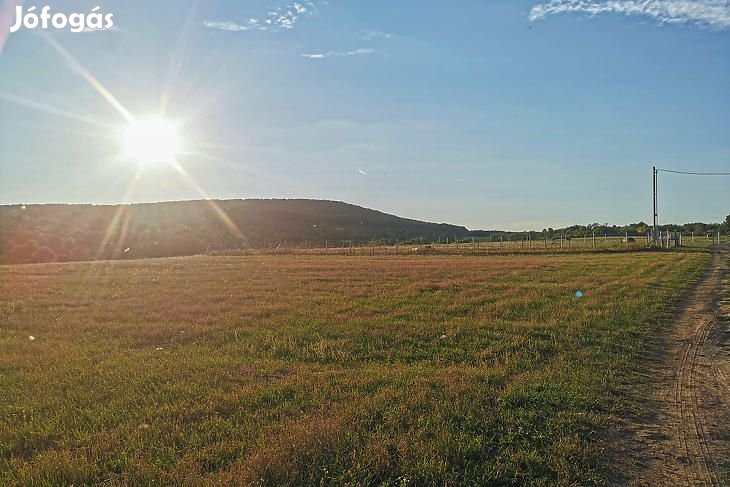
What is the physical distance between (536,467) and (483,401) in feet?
6.41

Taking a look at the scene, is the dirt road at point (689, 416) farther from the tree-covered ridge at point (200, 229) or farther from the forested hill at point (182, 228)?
the forested hill at point (182, 228)

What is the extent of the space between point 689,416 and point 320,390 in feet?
16.4

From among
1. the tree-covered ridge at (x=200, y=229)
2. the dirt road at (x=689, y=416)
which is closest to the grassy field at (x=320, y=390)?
the dirt road at (x=689, y=416)

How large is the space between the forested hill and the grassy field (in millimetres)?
57206

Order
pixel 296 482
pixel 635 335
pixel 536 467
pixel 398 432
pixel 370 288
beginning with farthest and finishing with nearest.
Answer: pixel 370 288 < pixel 635 335 < pixel 398 432 < pixel 536 467 < pixel 296 482

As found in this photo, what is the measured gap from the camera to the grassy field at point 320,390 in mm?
5840

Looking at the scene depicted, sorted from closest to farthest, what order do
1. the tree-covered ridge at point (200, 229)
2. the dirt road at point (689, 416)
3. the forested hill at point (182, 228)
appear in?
the dirt road at point (689, 416) < the forested hill at point (182, 228) < the tree-covered ridge at point (200, 229)

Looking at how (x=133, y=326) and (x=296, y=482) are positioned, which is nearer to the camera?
(x=296, y=482)

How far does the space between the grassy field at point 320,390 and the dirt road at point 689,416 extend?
1.39 ft

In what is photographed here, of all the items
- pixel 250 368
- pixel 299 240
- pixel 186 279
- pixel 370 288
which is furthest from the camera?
pixel 299 240

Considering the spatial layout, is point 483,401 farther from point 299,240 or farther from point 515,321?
point 299,240

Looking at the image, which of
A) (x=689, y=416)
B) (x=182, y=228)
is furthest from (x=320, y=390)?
(x=182, y=228)

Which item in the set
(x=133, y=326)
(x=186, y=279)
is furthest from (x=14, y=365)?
(x=186, y=279)

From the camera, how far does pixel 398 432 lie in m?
6.64
